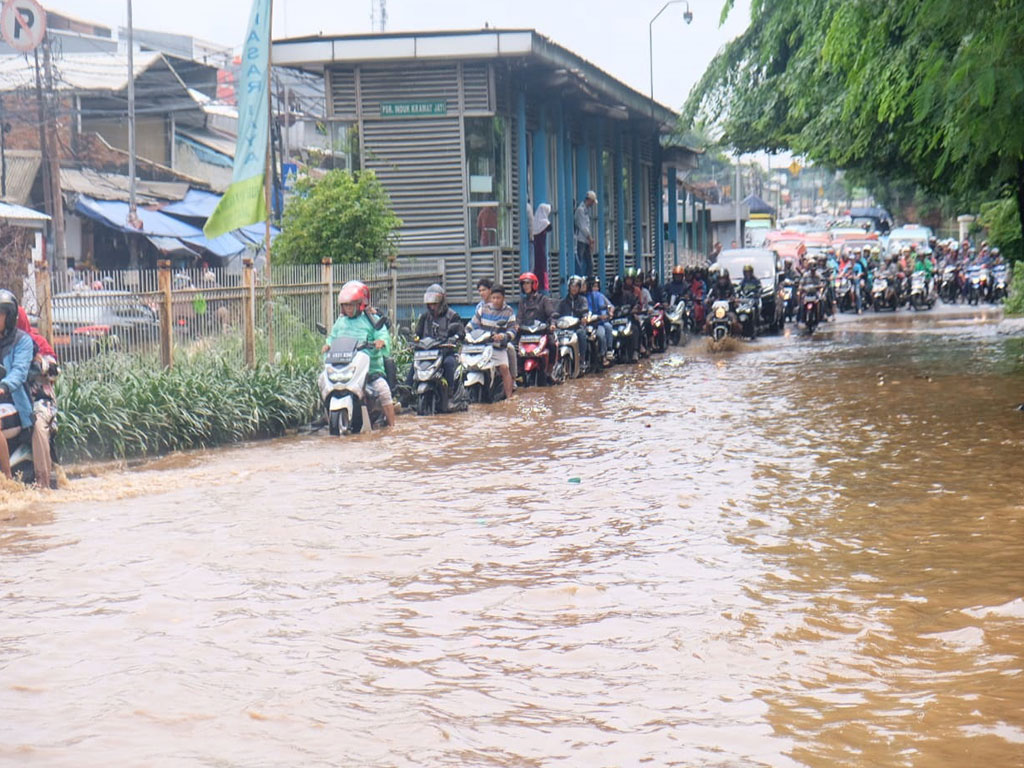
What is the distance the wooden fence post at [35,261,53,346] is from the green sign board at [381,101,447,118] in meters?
10.3

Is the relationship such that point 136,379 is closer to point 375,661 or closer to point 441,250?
point 375,661

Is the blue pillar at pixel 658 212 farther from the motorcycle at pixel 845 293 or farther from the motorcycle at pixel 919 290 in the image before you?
the motorcycle at pixel 919 290

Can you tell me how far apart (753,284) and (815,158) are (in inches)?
291

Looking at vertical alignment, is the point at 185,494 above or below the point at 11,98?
below

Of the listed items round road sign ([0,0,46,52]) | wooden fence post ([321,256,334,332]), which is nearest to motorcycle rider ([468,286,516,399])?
wooden fence post ([321,256,334,332])

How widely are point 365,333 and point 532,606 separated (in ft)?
26.0

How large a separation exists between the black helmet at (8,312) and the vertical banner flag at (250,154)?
6.35 meters

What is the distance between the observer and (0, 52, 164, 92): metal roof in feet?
133

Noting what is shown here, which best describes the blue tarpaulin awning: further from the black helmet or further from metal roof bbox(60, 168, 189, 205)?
the black helmet

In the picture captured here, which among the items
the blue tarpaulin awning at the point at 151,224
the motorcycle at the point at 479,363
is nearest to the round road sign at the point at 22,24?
the blue tarpaulin awning at the point at 151,224

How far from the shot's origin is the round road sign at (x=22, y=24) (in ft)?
90.2

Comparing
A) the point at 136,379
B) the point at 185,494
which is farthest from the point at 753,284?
the point at 185,494

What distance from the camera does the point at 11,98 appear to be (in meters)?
40.0

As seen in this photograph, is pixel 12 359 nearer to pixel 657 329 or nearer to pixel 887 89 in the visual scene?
pixel 887 89
